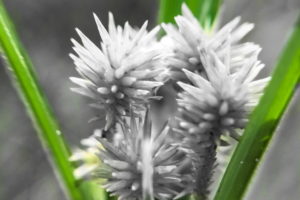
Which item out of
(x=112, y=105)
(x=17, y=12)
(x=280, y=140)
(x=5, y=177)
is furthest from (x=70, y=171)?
(x=17, y=12)

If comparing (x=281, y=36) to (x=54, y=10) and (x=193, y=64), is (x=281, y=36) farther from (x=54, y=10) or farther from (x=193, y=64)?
(x=193, y=64)

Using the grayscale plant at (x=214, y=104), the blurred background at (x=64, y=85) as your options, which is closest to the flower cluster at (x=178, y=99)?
the grayscale plant at (x=214, y=104)

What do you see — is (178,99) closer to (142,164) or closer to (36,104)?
(142,164)

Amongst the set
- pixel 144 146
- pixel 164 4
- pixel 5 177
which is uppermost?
pixel 164 4

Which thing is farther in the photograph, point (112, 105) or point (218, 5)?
point (218, 5)

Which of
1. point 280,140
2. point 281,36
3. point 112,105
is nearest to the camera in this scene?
point 112,105

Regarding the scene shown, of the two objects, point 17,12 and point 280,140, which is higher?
point 17,12

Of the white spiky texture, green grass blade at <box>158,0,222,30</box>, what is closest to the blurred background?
green grass blade at <box>158,0,222,30</box>

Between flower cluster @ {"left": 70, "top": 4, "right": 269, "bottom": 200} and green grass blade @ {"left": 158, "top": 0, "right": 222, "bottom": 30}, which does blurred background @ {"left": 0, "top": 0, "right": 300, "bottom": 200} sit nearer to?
green grass blade @ {"left": 158, "top": 0, "right": 222, "bottom": 30}
